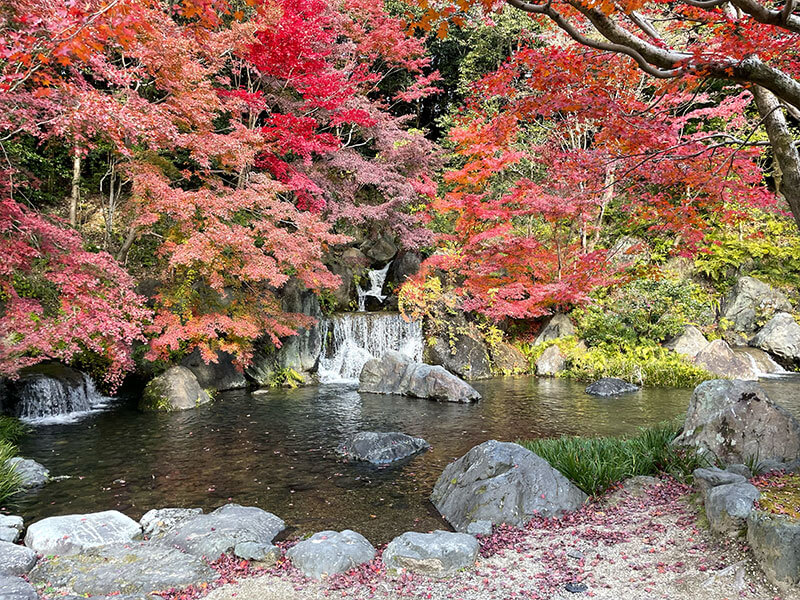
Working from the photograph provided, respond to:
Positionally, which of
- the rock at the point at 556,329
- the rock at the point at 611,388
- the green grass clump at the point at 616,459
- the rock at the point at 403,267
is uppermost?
the rock at the point at 403,267

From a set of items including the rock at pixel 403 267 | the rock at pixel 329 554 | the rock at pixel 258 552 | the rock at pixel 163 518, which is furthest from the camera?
the rock at pixel 403 267

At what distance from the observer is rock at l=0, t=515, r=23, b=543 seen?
4.68 m

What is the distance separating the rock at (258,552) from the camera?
169 inches

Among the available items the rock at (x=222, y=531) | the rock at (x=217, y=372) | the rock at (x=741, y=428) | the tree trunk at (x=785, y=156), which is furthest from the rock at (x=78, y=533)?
the rock at (x=217, y=372)

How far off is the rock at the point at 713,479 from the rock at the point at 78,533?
541 centimetres

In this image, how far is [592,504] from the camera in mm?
5105

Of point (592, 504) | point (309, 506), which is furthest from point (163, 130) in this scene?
point (592, 504)

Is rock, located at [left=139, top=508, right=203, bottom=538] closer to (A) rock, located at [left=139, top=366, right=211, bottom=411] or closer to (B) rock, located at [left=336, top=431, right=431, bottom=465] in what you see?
(B) rock, located at [left=336, top=431, right=431, bottom=465]

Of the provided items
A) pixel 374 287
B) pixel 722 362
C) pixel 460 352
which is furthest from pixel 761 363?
pixel 374 287

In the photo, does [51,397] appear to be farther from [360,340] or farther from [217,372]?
[360,340]

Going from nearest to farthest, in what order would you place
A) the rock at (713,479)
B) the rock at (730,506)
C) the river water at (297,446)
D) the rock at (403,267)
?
the rock at (730,506) < the rock at (713,479) < the river water at (297,446) < the rock at (403,267)

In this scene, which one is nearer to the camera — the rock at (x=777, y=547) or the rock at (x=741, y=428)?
the rock at (x=777, y=547)

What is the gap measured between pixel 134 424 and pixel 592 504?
840 cm

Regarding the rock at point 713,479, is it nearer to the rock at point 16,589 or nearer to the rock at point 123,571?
the rock at point 123,571
